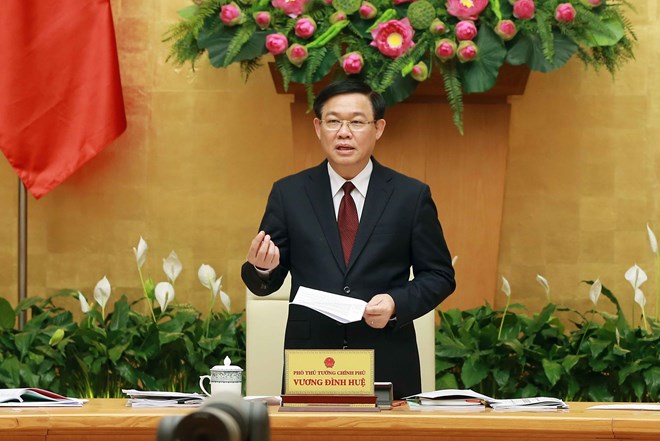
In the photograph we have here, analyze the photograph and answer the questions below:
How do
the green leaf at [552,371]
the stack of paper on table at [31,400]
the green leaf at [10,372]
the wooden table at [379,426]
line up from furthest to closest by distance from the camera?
the green leaf at [10,372]
the green leaf at [552,371]
the stack of paper on table at [31,400]
the wooden table at [379,426]

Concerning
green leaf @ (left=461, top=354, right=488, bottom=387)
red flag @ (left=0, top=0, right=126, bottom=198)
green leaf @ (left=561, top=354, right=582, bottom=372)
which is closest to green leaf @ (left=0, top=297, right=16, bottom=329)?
red flag @ (left=0, top=0, right=126, bottom=198)

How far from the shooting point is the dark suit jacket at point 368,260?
2787 mm

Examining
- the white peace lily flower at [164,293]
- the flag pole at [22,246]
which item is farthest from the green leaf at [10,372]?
the flag pole at [22,246]

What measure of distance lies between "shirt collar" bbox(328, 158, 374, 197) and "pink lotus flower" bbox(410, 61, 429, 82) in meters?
1.15

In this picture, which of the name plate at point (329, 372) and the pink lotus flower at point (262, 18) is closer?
the name plate at point (329, 372)

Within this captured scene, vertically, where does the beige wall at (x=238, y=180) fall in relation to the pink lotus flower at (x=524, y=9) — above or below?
below

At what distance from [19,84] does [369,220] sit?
243 cm

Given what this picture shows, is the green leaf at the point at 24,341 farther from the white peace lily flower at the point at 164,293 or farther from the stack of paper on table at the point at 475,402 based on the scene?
the stack of paper on table at the point at 475,402

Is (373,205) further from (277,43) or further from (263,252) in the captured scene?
(277,43)

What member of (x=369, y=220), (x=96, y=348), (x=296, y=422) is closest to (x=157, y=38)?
(x=96, y=348)

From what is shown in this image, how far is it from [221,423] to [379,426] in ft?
4.30

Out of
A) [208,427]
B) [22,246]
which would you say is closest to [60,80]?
[22,246]

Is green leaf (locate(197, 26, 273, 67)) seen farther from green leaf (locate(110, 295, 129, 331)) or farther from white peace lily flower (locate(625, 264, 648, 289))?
white peace lily flower (locate(625, 264, 648, 289))

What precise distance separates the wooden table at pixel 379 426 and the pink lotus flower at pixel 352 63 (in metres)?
1.98
